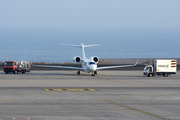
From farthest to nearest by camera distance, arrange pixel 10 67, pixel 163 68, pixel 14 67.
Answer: pixel 14 67 → pixel 10 67 → pixel 163 68

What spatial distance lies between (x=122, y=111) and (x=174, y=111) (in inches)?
143

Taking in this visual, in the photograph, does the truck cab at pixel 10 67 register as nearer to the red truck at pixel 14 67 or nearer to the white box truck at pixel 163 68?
the red truck at pixel 14 67

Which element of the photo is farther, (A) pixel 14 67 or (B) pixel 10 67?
(A) pixel 14 67

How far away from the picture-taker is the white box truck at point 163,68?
5206 cm

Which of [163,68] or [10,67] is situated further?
[10,67]

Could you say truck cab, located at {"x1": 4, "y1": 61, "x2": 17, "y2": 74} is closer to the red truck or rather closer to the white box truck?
the red truck

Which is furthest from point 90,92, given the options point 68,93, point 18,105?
point 18,105

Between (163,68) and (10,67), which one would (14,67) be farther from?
(163,68)

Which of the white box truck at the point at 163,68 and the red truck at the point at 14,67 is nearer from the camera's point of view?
the white box truck at the point at 163,68

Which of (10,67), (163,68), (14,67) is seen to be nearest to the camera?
(163,68)

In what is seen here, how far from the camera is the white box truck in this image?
52062 millimetres

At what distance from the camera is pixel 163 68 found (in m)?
52.5

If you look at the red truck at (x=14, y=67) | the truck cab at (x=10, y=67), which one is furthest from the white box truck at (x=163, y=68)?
the truck cab at (x=10, y=67)

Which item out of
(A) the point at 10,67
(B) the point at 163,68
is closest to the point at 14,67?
(A) the point at 10,67
